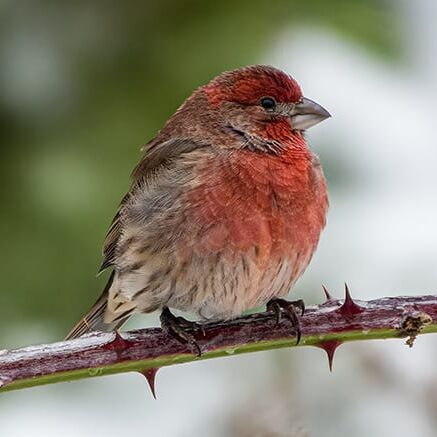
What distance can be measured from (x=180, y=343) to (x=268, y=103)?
4.98 ft

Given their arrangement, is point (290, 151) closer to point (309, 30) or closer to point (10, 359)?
point (309, 30)

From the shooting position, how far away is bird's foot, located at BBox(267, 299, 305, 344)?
2833 mm

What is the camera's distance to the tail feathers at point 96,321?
3865mm

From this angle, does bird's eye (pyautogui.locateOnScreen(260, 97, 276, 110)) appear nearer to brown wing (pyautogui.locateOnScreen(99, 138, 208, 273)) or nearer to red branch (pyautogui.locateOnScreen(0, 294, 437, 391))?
brown wing (pyautogui.locateOnScreen(99, 138, 208, 273))

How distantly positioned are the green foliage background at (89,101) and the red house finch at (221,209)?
0.35 feet

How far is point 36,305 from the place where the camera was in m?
3.94

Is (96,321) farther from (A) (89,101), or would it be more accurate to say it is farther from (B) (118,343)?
(B) (118,343)

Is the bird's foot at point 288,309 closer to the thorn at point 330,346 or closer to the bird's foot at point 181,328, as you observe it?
the thorn at point 330,346

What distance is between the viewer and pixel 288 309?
328 centimetres

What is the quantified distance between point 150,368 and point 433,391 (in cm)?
80

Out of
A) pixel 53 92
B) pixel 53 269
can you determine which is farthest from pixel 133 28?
pixel 53 269

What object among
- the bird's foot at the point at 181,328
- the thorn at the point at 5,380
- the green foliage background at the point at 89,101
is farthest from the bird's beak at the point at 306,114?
the thorn at the point at 5,380

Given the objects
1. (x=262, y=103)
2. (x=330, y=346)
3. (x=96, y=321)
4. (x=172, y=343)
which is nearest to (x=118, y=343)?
(x=172, y=343)

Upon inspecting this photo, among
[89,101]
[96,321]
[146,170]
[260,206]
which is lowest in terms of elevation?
[96,321]
